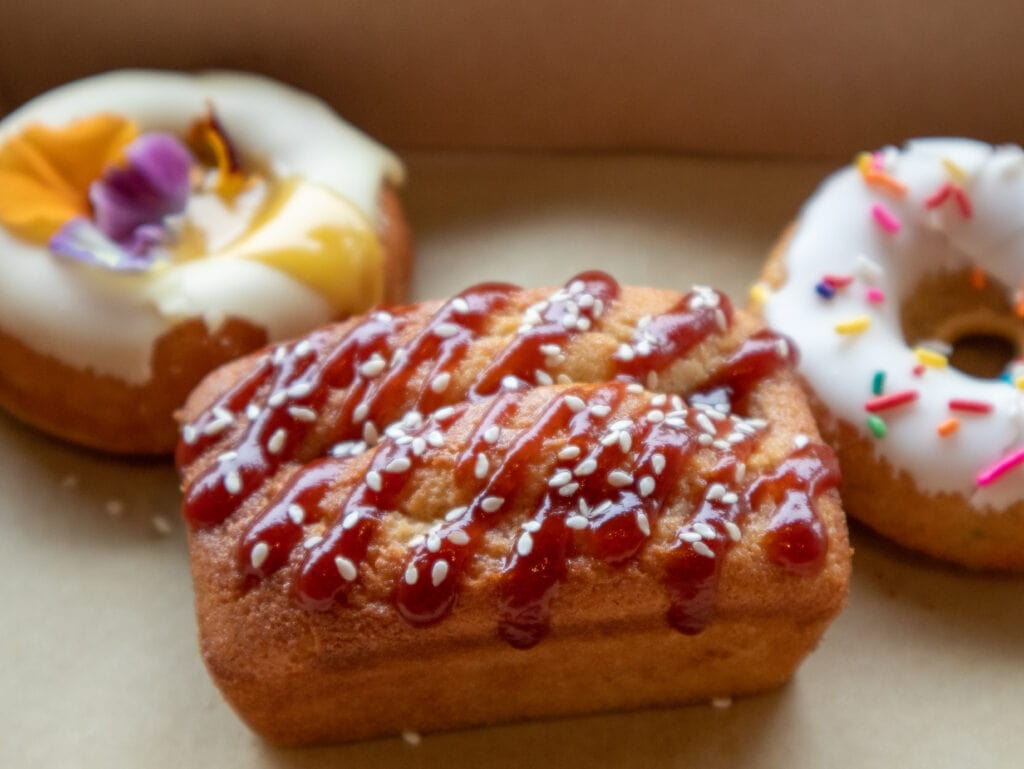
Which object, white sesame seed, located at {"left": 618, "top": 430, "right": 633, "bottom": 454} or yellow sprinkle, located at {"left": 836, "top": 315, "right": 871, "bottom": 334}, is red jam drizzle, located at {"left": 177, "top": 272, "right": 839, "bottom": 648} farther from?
yellow sprinkle, located at {"left": 836, "top": 315, "right": 871, "bottom": 334}

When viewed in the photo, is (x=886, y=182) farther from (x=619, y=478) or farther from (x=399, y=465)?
(x=399, y=465)

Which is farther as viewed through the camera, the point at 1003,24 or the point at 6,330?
the point at 1003,24

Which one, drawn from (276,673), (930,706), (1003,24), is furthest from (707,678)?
(1003,24)

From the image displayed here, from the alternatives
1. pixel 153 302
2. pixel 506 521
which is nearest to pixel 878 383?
pixel 506 521

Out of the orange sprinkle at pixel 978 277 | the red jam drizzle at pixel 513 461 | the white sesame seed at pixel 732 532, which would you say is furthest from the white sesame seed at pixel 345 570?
the orange sprinkle at pixel 978 277

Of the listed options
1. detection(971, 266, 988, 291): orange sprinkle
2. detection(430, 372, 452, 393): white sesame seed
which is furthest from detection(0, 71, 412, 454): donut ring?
detection(971, 266, 988, 291): orange sprinkle

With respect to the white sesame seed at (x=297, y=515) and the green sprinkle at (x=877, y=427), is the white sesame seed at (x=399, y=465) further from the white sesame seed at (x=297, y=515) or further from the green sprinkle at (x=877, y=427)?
the green sprinkle at (x=877, y=427)

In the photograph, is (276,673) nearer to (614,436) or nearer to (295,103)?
(614,436)
